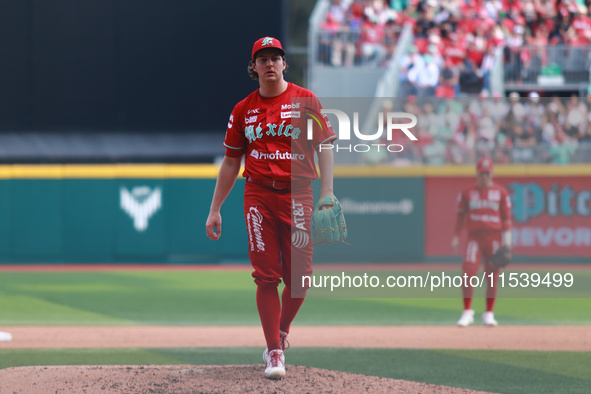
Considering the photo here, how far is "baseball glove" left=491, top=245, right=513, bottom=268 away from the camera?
7.98 meters

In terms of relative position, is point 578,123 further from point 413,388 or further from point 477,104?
point 413,388

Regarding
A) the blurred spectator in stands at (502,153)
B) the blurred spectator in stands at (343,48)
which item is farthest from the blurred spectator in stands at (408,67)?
the blurred spectator in stands at (502,153)

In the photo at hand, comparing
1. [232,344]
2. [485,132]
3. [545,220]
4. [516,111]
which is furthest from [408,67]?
[232,344]

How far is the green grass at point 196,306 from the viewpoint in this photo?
27.8 ft

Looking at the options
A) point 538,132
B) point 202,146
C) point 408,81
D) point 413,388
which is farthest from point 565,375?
point 202,146

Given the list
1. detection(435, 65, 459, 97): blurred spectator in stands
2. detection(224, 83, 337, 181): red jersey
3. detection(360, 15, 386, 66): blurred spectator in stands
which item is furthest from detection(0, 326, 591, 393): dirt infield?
detection(360, 15, 386, 66): blurred spectator in stands

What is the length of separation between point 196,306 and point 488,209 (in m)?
3.60

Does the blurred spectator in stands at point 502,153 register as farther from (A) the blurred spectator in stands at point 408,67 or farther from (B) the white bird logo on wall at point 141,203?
(B) the white bird logo on wall at point 141,203

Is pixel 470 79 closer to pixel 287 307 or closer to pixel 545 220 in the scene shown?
pixel 545 220

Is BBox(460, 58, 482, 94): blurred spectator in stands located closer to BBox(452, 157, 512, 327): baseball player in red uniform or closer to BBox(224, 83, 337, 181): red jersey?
BBox(452, 157, 512, 327): baseball player in red uniform

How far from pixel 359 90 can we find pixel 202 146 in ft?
11.8

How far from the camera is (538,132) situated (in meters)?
14.2

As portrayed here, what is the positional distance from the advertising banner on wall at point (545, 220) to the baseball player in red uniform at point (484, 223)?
470 cm

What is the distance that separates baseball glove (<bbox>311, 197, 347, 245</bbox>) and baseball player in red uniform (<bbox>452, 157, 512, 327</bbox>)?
3.95 meters
